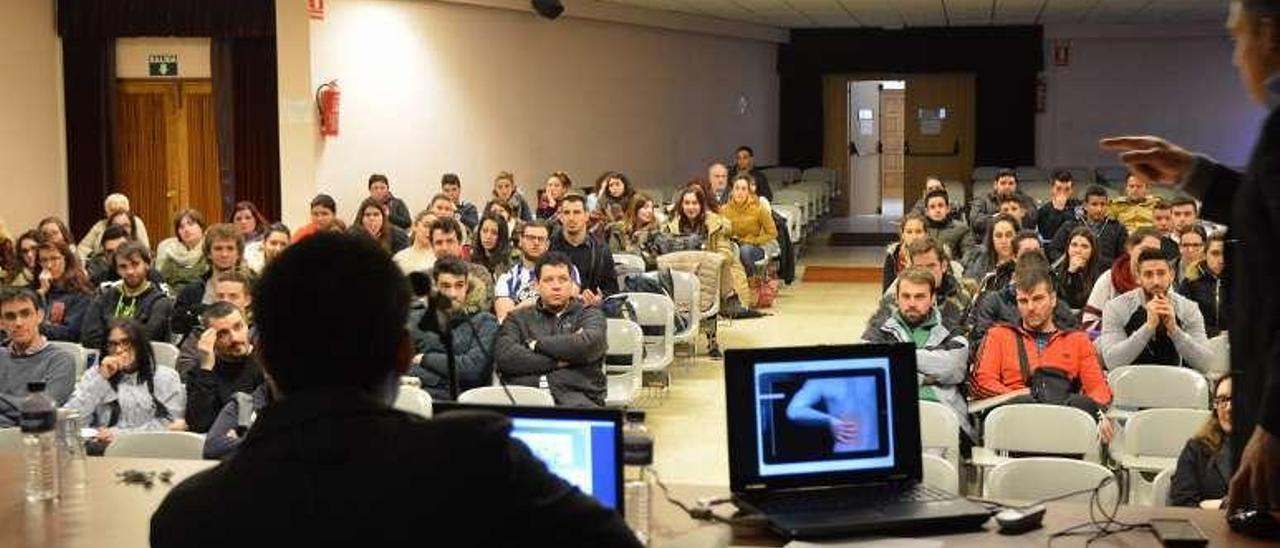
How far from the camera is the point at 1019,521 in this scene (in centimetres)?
333

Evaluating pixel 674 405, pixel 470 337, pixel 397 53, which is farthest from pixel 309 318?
pixel 397 53

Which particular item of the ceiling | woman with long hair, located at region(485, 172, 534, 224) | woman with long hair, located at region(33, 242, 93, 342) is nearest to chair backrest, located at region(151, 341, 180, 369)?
woman with long hair, located at region(33, 242, 93, 342)

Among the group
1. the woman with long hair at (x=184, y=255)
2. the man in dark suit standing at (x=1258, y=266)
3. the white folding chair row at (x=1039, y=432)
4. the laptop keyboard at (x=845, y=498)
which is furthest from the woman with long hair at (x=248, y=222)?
the man in dark suit standing at (x=1258, y=266)

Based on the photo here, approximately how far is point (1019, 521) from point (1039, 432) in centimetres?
242

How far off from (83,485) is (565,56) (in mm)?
12051

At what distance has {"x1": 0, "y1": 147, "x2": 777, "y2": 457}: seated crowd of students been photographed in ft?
20.9

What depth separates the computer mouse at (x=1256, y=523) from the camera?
3148 mm

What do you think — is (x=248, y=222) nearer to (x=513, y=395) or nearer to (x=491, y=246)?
(x=491, y=246)

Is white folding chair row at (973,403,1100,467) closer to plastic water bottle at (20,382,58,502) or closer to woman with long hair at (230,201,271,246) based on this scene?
plastic water bottle at (20,382,58,502)

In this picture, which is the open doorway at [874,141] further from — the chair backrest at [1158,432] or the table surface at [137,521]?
the table surface at [137,521]

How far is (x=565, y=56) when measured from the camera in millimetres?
15539

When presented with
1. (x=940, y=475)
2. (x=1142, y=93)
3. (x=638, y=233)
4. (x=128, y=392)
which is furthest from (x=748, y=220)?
(x=1142, y=93)

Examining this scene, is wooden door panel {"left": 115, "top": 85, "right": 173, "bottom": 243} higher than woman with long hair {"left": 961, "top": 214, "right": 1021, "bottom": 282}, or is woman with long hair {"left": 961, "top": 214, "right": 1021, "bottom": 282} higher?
wooden door panel {"left": 115, "top": 85, "right": 173, "bottom": 243}

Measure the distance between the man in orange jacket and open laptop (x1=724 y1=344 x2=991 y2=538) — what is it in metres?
3.00
